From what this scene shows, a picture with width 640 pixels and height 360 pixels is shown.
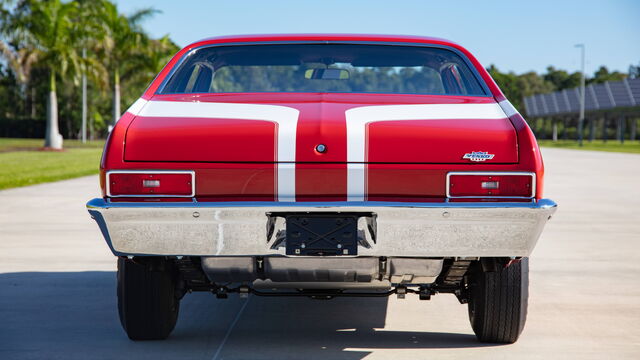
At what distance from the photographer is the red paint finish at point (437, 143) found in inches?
161

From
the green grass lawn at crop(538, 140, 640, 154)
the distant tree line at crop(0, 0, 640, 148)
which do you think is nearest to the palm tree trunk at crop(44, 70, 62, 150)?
the distant tree line at crop(0, 0, 640, 148)

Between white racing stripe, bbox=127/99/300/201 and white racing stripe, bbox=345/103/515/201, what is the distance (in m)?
0.24

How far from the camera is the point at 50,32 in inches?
1614

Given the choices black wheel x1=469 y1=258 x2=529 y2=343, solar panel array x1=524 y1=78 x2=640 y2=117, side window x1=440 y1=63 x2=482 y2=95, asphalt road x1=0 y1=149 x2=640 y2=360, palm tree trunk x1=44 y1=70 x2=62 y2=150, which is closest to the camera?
black wheel x1=469 y1=258 x2=529 y2=343

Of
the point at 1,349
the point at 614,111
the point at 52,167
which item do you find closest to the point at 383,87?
the point at 1,349

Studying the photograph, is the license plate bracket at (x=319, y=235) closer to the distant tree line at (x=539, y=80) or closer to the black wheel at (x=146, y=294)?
the black wheel at (x=146, y=294)

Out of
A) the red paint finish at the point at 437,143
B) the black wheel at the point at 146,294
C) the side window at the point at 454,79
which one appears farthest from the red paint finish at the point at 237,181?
the side window at the point at 454,79

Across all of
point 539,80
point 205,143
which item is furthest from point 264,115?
point 539,80

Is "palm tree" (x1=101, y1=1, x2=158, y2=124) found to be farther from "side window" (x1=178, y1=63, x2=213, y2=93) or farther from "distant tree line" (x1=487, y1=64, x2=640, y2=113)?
"distant tree line" (x1=487, y1=64, x2=640, y2=113)

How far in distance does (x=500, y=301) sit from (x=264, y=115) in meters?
1.48

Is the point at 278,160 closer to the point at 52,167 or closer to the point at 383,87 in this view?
the point at 383,87

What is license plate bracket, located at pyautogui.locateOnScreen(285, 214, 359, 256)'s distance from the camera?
4.03 meters

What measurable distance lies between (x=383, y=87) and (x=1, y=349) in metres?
2.40

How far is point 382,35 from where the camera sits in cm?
527
